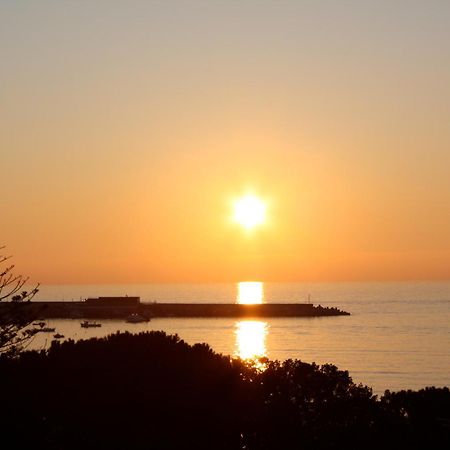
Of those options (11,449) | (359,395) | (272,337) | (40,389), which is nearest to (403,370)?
(272,337)

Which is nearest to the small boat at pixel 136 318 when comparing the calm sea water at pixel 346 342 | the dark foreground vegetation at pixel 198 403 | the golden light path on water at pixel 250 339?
the calm sea water at pixel 346 342

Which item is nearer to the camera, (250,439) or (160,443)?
(160,443)

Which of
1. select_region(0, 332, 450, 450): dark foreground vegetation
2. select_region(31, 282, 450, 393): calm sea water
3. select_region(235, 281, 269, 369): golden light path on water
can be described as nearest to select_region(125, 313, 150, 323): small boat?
select_region(31, 282, 450, 393): calm sea water

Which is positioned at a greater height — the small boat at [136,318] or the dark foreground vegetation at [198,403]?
the small boat at [136,318]

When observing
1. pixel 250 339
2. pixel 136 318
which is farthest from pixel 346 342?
pixel 136 318

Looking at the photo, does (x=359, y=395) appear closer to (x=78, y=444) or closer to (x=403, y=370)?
(x=78, y=444)

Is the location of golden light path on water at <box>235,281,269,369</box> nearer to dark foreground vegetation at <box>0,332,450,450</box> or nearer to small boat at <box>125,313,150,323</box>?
small boat at <box>125,313,150,323</box>

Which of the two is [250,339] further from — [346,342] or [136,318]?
[136,318]

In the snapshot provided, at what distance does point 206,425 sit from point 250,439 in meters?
2.18

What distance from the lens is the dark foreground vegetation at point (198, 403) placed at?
27.5m

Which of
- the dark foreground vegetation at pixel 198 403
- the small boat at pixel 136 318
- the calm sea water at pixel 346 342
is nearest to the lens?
the dark foreground vegetation at pixel 198 403

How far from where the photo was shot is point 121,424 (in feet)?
90.5

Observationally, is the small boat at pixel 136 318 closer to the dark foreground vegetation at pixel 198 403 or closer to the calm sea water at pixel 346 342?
the calm sea water at pixel 346 342

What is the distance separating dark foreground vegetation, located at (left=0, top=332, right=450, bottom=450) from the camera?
27.5 metres
